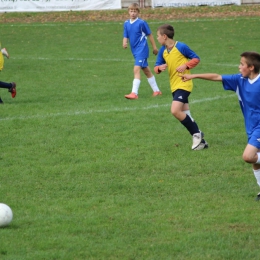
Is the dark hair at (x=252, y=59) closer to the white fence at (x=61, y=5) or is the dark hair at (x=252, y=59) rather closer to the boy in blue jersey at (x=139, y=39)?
the boy in blue jersey at (x=139, y=39)

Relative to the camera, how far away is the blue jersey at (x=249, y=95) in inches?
281

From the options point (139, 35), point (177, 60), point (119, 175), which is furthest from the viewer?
point (139, 35)

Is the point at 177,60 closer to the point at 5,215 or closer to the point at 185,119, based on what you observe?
the point at 185,119

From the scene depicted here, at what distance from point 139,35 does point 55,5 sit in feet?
56.8

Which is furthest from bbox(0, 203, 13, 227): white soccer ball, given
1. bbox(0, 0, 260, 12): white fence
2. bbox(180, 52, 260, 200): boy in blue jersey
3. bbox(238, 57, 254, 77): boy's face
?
bbox(0, 0, 260, 12): white fence

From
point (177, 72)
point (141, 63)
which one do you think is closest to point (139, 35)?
point (141, 63)

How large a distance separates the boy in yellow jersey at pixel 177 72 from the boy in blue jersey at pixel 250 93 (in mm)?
2137

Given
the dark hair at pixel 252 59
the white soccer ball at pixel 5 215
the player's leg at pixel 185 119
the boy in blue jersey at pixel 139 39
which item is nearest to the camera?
the white soccer ball at pixel 5 215

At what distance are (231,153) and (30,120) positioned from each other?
396 cm

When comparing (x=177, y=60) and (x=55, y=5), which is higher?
(x=177, y=60)

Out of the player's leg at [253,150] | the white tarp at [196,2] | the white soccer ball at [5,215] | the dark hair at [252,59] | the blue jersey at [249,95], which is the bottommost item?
the white tarp at [196,2]

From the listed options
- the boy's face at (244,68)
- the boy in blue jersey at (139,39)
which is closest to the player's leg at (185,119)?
the boy's face at (244,68)

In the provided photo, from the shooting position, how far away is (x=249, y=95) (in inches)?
282

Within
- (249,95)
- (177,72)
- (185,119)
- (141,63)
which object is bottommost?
(141,63)
